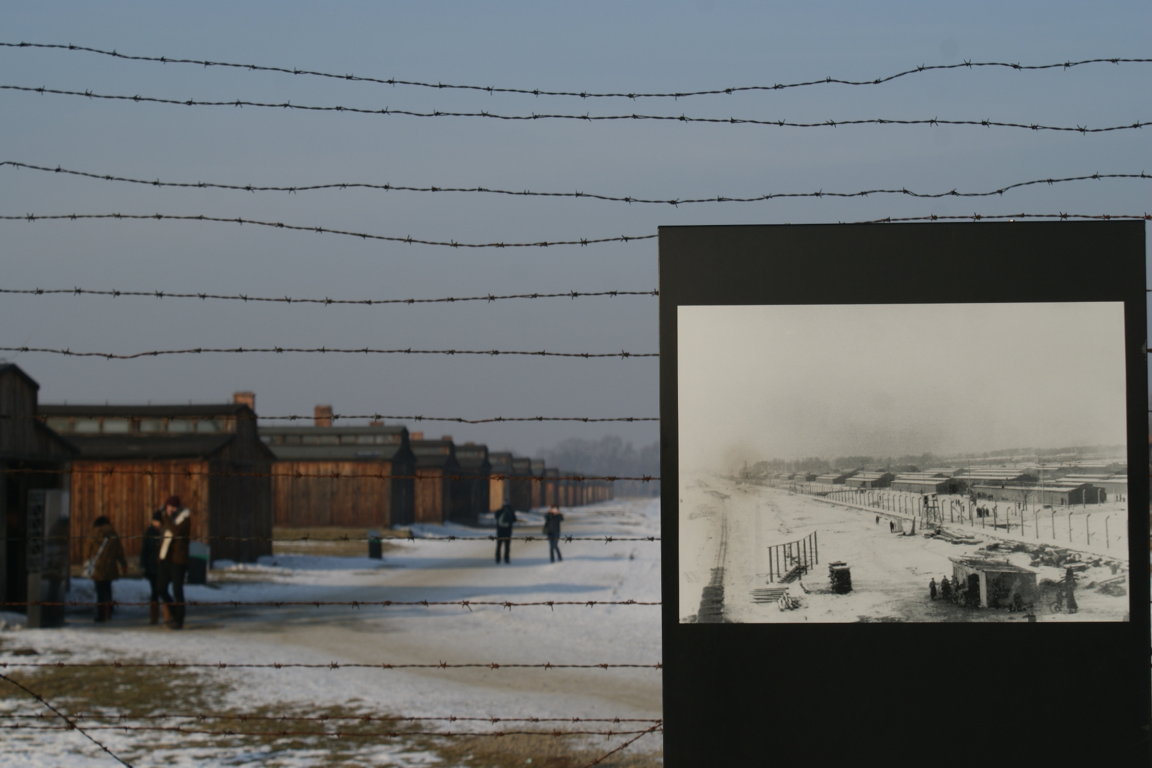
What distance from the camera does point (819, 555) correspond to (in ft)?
18.8

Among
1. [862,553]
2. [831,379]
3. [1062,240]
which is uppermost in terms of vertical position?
[1062,240]

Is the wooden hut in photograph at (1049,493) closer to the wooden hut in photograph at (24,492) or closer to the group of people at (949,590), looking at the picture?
the group of people at (949,590)

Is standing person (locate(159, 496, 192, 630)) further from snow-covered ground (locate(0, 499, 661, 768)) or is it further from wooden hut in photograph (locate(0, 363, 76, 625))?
wooden hut in photograph (locate(0, 363, 76, 625))

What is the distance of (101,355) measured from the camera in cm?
653

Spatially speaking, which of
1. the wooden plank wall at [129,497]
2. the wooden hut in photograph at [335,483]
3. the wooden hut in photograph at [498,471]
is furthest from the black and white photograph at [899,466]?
the wooden hut in photograph at [498,471]

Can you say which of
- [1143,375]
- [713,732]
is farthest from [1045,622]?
[713,732]

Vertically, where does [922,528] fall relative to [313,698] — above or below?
above

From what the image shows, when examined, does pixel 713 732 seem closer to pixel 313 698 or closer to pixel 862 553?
pixel 862 553

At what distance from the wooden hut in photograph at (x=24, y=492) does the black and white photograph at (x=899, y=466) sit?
1523 cm

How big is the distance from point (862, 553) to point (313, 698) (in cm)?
813

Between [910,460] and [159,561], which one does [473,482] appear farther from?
[910,460]

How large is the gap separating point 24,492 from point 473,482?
174 feet

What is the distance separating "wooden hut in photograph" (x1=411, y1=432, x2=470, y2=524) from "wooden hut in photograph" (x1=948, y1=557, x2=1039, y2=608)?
50.8 metres

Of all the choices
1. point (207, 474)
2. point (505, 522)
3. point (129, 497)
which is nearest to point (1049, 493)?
point (207, 474)
